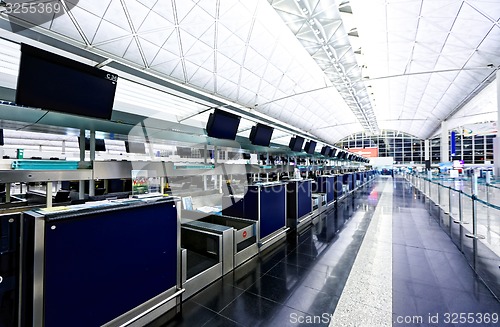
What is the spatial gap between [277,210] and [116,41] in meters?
6.55

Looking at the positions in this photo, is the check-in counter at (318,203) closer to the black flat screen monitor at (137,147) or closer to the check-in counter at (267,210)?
the check-in counter at (267,210)

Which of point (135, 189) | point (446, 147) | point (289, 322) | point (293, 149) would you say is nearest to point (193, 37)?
point (293, 149)

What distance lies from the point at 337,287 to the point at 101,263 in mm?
2626

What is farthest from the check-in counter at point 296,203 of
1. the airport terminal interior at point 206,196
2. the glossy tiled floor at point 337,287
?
the glossy tiled floor at point 337,287

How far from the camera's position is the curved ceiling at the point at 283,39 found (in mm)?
6086

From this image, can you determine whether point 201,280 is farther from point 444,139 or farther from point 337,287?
point 444,139

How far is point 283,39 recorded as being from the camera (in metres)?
9.29

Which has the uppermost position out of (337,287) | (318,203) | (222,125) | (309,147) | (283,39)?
(283,39)

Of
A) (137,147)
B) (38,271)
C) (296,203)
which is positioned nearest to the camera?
(38,271)

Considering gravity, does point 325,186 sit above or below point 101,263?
above

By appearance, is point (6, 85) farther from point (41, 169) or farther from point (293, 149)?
point (293, 149)

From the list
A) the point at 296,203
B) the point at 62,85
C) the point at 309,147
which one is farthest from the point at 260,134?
the point at 62,85

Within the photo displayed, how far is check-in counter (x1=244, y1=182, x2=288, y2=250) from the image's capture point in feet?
13.8

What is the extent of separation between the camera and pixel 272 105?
16.1m
